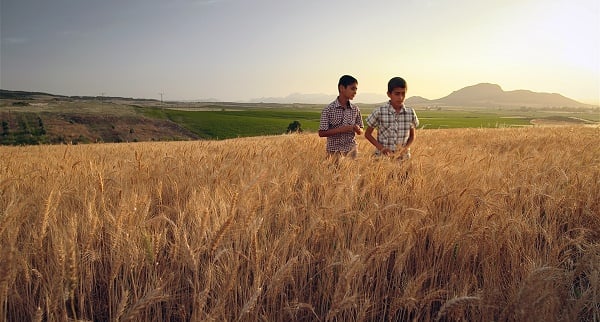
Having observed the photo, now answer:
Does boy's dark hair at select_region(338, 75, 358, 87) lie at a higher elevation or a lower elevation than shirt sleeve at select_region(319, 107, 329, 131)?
higher

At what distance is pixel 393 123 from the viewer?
13.5 ft

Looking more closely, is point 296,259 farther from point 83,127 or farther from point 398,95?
point 83,127

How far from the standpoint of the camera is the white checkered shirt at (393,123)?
4129mm

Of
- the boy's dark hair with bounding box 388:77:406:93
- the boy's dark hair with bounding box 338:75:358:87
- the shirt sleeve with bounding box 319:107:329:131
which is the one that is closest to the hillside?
the shirt sleeve with bounding box 319:107:329:131

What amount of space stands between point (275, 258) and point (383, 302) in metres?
0.53

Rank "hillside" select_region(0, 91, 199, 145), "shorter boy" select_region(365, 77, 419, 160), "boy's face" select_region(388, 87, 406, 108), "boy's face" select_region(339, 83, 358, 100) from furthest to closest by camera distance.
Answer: "hillside" select_region(0, 91, 199, 145)
"boy's face" select_region(339, 83, 358, 100)
"shorter boy" select_region(365, 77, 419, 160)
"boy's face" select_region(388, 87, 406, 108)

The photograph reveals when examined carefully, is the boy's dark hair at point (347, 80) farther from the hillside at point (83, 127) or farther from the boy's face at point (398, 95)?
the hillside at point (83, 127)

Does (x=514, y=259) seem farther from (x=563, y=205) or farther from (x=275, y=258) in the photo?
(x=275, y=258)

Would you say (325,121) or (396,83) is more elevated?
→ (396,83)

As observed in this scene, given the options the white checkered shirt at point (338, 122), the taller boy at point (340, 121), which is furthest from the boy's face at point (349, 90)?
the white checkered shirt at point (338, 122)

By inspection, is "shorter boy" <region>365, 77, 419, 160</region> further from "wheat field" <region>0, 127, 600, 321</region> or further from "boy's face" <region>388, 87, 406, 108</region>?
"wheat field" <region>0, 127, 600, 321</region>

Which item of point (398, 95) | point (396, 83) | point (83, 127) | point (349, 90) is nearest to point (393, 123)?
point (398, 95)

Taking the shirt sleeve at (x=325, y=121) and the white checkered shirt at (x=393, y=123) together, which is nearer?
the white checkered shirt at (x=393, y=123)

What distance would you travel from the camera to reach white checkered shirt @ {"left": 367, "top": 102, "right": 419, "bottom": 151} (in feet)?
13.5
